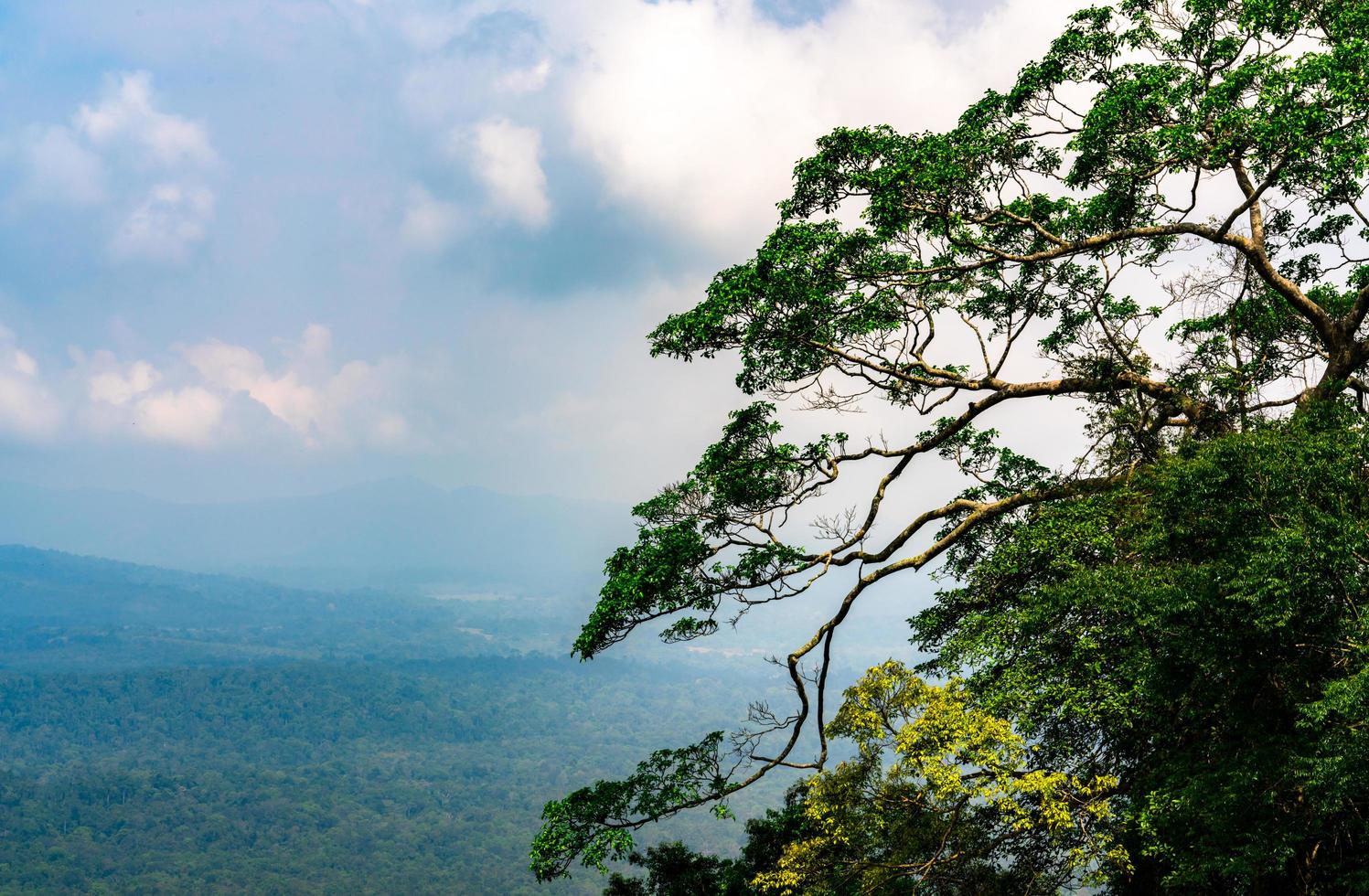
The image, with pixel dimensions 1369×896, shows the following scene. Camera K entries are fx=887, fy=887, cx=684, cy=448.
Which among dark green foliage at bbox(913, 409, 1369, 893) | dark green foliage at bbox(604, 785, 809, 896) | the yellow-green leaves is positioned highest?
dark green foliage at bbox(913, 409, 1369, 893)

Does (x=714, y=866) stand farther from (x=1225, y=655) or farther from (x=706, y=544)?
(x=1225, y=655)

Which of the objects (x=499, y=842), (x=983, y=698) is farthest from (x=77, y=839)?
(x=983, y=698)

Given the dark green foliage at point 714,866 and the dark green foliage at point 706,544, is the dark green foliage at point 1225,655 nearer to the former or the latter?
the dark green foliage at point 706,544

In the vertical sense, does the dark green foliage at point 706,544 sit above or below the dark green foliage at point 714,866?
above

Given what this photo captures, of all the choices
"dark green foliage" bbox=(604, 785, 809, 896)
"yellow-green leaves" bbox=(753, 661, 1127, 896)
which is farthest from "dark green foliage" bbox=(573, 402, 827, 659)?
"dark green foliage" bbox=(604, 785, 809, 896)

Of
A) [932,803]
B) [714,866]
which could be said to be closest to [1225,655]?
[932,803]

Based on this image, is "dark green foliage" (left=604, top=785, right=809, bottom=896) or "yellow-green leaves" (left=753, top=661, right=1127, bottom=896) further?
"dark green foliage" (left=604, top=785, right=809, bottom=896)

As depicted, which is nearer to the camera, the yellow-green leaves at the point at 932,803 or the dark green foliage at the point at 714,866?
the yellow-green leaves at the point at 932,803

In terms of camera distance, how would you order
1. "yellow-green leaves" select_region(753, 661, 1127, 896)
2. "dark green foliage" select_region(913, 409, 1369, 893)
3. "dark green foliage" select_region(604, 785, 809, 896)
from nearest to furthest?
1. "dark green foliage" select_region(913, 409, 1369, 893)
2. "yellow-green leaves" select_region(753, 661, 1127, 896)
3. "dark green foliage" select_region(604, 785, 809, 896)

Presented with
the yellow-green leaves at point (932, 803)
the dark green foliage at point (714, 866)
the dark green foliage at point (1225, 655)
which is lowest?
the dark green foliage at point (714, 866)

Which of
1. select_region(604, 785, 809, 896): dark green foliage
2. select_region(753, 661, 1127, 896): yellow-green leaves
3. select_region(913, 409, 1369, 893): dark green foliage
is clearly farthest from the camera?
select_region(604, 785, 809, 896): dark green foliage

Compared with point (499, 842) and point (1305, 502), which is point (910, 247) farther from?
point (499, 842)

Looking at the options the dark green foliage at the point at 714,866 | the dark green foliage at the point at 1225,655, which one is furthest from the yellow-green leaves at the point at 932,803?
the dark green foliage at the point at 714,866

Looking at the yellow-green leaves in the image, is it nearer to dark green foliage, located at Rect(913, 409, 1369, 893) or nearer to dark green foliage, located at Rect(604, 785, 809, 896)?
dark green foliage, located at Rect(913, 409, 1369, 893)
